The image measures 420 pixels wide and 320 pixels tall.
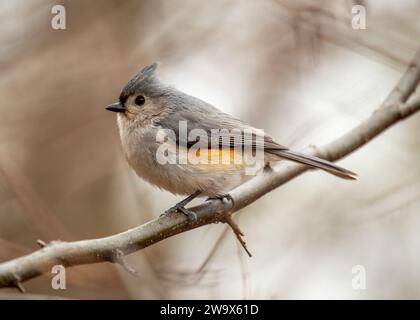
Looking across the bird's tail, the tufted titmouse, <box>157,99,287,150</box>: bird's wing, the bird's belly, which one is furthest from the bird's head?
the bird's tail

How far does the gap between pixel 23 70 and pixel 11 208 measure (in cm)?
129

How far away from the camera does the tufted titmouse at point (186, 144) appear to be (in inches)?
138

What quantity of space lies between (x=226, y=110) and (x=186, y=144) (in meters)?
0.78

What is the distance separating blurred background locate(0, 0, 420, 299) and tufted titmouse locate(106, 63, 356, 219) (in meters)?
0.28

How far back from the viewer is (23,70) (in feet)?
15.3

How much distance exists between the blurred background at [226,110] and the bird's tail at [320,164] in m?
0.26

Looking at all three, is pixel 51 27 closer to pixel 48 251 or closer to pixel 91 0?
pixel 91 0

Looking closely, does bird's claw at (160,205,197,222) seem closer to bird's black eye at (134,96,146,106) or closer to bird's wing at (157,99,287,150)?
bird's wing at (157,99,287,150)

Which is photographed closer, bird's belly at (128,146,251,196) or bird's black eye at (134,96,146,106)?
bird's belly at (128,146,251,196)

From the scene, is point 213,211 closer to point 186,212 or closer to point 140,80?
point 186,212

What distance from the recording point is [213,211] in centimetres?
335

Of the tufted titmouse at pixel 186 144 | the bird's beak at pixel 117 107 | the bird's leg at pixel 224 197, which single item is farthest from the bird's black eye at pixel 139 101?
the bird's leg at pixel 224 197

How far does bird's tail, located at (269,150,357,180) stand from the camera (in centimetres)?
343
